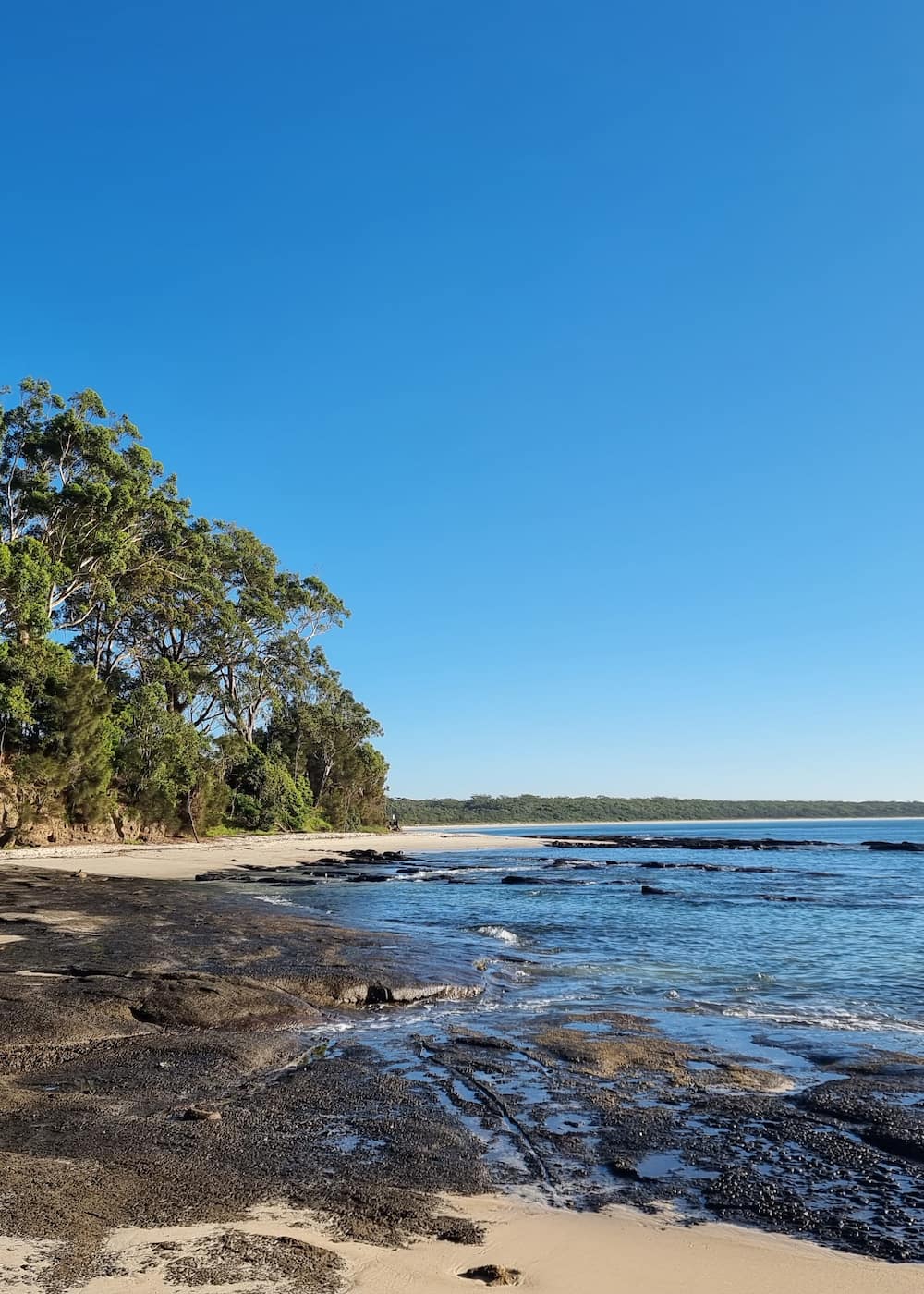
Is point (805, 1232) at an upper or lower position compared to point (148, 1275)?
lower

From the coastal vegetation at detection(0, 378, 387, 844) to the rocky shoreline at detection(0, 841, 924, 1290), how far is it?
1192 inches

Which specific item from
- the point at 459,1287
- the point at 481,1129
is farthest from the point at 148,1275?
the point at 481,1129

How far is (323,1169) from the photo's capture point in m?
5.87

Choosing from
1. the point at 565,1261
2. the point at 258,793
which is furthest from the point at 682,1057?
the point at 258,793

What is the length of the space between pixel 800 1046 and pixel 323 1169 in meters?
6.97

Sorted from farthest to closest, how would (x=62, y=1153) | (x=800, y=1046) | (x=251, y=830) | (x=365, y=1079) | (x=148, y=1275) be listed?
(x=251, y=830), (x=800, y=1046), (x=365, y=1079), (x=62, y=1153), (x=148, y=1275)

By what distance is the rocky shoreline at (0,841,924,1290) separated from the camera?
16.9 feet

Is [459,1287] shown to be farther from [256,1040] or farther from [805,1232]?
[256,1040]

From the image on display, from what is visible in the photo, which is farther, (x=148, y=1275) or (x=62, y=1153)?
(x=62, y=1153)

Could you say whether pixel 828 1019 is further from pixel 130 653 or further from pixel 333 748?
pixel 333 748

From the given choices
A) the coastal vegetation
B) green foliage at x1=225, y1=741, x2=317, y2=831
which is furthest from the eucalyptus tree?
green foliage at x1=225, y1=741, x2=317, y2=831

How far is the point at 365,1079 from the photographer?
26.7ft

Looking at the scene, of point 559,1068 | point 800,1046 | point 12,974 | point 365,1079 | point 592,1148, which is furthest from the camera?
point 12,974

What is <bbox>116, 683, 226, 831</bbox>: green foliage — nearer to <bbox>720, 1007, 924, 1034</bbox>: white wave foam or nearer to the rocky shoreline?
the rocky shoreline
